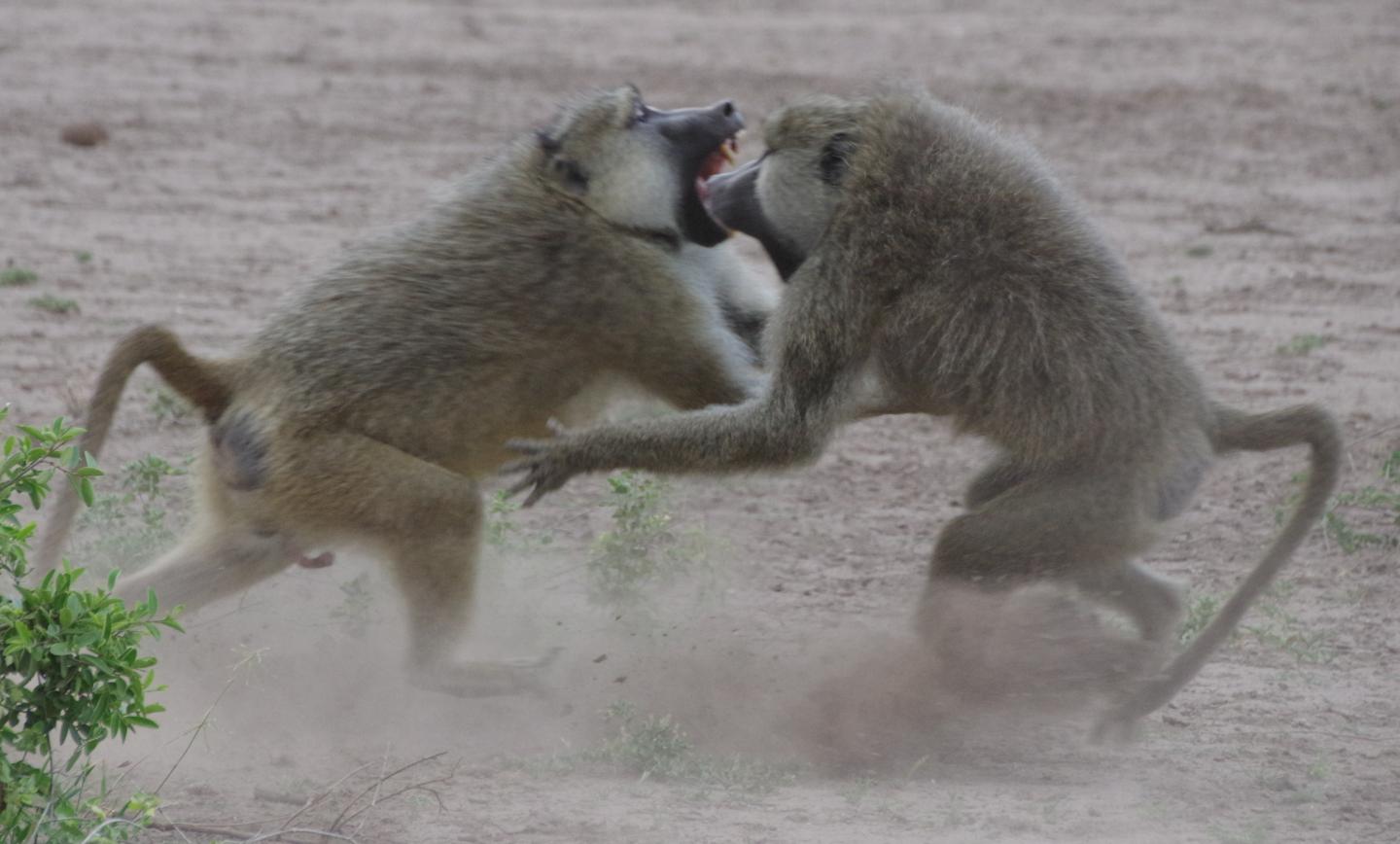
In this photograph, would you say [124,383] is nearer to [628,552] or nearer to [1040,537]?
[628,552]

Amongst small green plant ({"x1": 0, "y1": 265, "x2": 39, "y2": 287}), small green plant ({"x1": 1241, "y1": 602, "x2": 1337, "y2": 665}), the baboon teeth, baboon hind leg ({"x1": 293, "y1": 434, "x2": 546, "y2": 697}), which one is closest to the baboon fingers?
baboon hind leg ({"x1": 293, "y1": 434, "x2": 546, "y2": 697})

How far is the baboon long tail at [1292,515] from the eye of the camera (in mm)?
4168

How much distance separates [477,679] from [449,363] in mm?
794

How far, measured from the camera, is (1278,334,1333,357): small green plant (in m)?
6.80

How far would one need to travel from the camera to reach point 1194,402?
415cm

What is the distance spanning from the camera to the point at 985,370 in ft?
13.3

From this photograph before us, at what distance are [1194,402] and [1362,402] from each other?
248cm

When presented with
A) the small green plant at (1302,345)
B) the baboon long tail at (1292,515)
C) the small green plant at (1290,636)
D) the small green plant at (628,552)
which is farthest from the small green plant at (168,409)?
the small green plant at (1302,345)

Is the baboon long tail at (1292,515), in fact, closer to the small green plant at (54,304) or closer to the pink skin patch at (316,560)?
the pink skin patch at (316,560)

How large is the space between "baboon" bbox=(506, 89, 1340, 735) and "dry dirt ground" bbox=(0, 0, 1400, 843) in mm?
489

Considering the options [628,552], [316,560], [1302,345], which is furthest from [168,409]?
[1302,345]

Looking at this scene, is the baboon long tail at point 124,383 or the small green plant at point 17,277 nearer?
the baboon long tail at point 124,383

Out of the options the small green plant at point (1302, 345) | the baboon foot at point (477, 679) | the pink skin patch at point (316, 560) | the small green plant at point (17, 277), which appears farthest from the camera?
the small green plant at point (17, 277)

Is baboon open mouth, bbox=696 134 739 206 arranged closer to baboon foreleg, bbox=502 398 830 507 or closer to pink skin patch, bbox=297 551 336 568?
baboon foreleg, bbox=502 398 830 507
